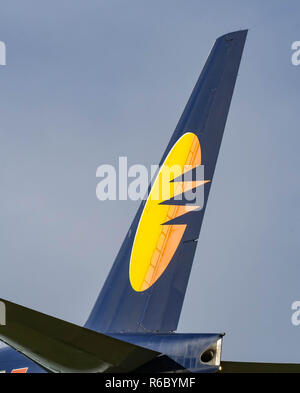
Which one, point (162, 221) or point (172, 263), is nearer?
Answer: point (172, 263)

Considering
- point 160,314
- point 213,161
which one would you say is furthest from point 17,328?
point 213,161

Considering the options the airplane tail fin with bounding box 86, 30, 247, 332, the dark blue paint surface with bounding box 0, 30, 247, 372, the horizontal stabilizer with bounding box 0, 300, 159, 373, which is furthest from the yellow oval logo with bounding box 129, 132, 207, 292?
the horizontal stabilizer with bounding box 0, 300, 159, 373

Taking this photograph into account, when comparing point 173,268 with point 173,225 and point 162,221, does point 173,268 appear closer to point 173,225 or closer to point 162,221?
point 173,225

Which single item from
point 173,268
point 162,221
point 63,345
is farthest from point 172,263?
point 63,345

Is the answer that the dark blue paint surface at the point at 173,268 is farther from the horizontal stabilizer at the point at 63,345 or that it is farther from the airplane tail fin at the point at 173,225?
the horizontal stabilizer at the point at 63,345

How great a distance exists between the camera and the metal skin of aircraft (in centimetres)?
1074

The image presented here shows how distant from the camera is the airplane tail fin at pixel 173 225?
13.5 metres

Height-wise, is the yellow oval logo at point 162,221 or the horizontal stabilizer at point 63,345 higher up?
the yellow oval logo at point 162,221

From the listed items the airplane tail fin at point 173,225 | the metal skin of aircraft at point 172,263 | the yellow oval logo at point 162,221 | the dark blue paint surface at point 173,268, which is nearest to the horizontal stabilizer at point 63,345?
the metal skin of aircraft at point 172,263

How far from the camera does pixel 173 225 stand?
1407cm

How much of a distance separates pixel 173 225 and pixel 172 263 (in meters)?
0.86

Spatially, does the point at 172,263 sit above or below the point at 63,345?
above
